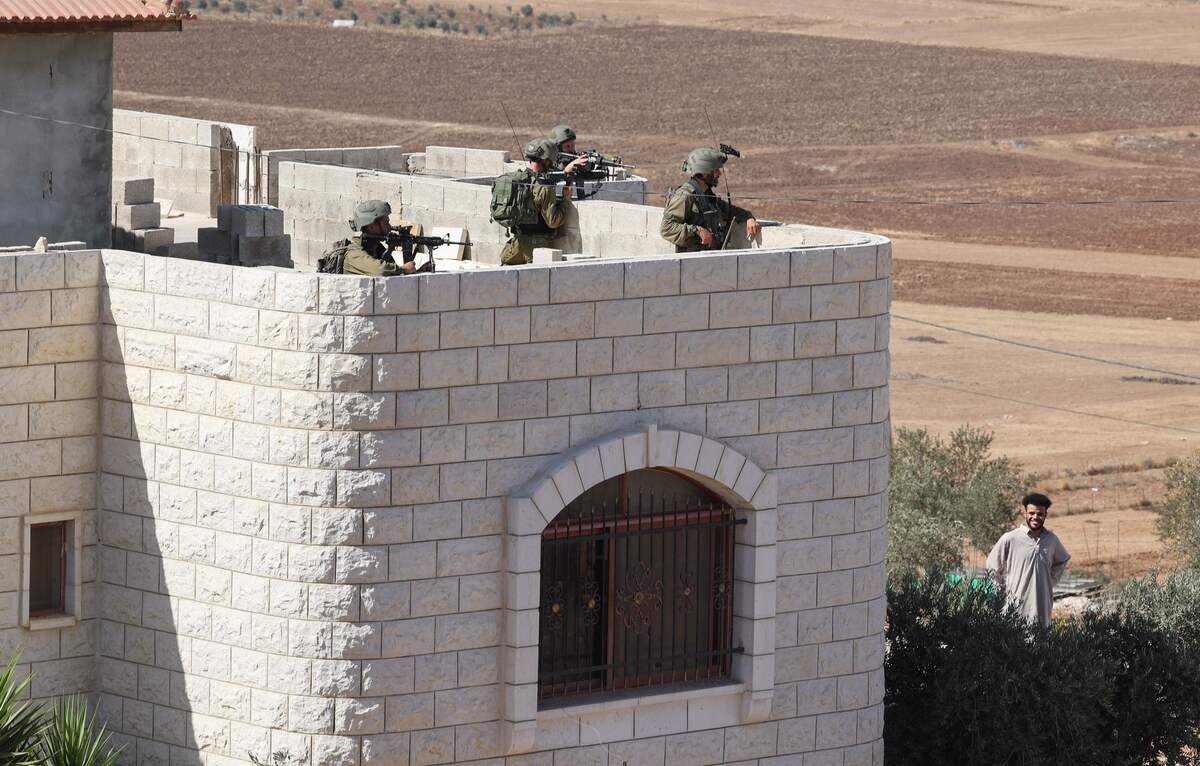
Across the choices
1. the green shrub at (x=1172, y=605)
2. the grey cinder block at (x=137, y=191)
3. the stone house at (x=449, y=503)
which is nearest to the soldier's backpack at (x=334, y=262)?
the stone house at (x=449, y=503)

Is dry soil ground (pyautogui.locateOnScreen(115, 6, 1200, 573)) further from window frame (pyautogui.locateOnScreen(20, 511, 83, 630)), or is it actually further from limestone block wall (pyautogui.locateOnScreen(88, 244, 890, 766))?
window frame (pyautogui.locateOnScreen(20, 511, 83, 630))

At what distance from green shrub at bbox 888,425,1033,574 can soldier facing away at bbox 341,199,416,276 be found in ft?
41.4

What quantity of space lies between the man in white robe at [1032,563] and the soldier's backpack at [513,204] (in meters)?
4.64

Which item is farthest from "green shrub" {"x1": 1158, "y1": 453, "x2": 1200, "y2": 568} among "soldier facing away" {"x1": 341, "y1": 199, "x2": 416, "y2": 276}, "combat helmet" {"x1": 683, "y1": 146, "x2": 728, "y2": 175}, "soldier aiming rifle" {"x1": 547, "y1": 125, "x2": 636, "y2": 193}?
"soldier facing away" {"x1": 341, "y1": 199, "x2": 416, "y2": 276}

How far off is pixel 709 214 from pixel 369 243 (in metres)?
2.89

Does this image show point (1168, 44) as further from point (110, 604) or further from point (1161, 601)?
point (110, 604)

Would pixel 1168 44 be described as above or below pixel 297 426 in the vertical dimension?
above

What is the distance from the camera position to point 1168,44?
3568 inches

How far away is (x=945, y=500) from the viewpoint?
27.4 metres

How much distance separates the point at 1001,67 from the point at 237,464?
242 ft

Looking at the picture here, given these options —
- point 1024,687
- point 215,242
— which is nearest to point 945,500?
point 1024,687

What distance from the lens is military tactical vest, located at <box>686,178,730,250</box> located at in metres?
15.6

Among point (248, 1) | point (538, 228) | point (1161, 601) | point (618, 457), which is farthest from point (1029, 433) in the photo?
point (248, 1)

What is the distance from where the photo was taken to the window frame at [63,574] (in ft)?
43.8
